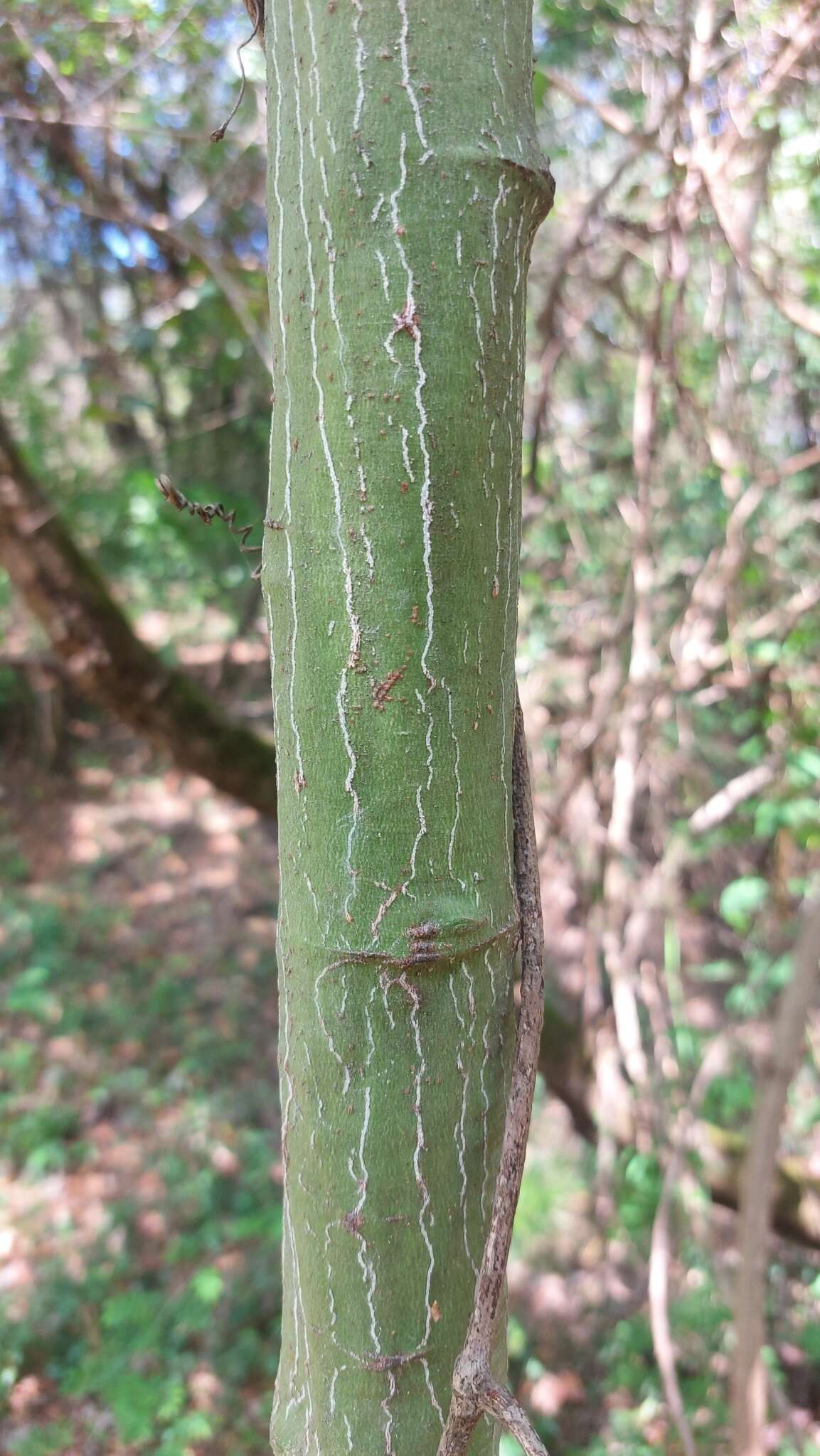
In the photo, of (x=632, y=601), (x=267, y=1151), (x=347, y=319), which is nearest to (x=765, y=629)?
(x=632, y=601)

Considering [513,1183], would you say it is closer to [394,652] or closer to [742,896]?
[394,652]

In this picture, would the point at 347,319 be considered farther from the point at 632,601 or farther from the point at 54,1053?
the point at 54,1053

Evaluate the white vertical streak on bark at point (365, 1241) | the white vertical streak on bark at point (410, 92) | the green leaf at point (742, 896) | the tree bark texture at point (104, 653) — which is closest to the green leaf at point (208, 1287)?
the tree bark texture at point (104, 653)

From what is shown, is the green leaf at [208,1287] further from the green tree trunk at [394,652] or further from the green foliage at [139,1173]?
the green tree trunk at [394,652]

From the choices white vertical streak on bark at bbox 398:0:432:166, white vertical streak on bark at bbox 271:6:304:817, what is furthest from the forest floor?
white vertical streak on bark at bbox 398:0:432:166

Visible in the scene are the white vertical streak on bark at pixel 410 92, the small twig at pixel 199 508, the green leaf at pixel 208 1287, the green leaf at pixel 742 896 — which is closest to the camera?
the white vertical streak on bark at pixel 410 92

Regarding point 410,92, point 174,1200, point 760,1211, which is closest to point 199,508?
point 410,92
